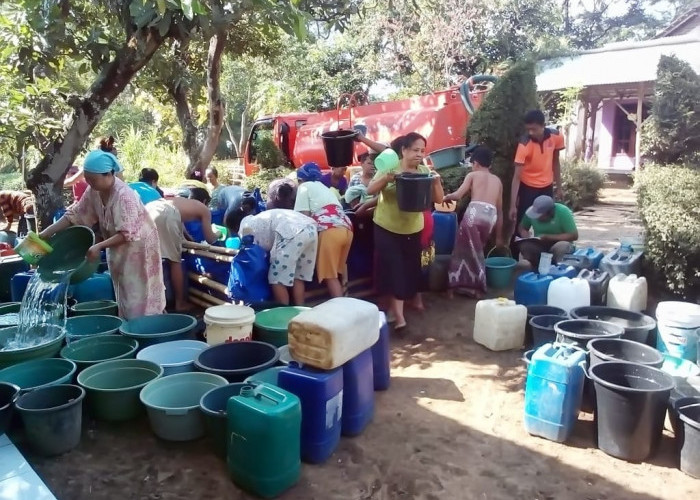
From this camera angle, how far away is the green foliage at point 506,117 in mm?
6504

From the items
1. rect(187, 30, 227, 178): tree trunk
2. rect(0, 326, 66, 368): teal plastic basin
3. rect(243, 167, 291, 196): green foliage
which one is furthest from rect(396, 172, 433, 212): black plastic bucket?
rect(243, 167, 291, 196): green foliage

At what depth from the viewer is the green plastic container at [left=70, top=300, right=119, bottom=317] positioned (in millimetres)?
4445

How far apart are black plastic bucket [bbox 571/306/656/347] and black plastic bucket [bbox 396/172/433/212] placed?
1.38 meters

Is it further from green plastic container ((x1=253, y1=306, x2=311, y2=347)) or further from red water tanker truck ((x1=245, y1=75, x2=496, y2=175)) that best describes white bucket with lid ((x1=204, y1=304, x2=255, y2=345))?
red water tanker truck ((x1=245, y1=75, x2=496, y2=175))

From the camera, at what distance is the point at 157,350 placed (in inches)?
146

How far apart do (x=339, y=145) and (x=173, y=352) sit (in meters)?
2.49

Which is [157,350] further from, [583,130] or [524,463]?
[583,130]

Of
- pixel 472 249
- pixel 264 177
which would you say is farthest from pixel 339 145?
pixel 264 177

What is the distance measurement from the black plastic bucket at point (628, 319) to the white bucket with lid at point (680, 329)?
96 mm

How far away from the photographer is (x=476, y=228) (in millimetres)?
5387

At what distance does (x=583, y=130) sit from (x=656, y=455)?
14.7 metres

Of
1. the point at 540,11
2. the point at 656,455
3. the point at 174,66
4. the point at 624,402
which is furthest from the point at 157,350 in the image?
the point at 540,11

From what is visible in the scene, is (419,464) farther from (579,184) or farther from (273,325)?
(579,184)

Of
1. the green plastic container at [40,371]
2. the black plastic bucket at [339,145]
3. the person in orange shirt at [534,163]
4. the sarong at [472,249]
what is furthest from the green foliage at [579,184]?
the green plastic container at [40,371]
